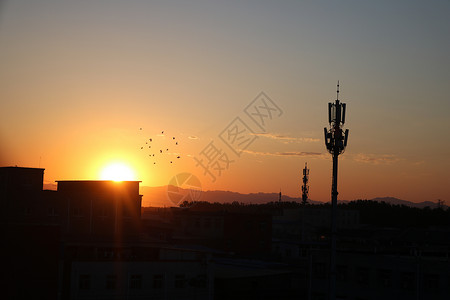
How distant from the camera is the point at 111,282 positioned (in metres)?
45.5

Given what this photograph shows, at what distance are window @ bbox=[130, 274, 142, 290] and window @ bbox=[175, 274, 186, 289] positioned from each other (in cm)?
356

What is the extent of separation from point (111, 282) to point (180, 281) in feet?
21.7

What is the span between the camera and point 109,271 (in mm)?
45469

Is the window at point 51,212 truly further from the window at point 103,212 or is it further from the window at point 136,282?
the window at point 136,282

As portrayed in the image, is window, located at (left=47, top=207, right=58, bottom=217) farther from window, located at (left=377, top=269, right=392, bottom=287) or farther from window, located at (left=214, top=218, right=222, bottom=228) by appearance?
window, located at (left=377, top=269, right=392, bottom=287)

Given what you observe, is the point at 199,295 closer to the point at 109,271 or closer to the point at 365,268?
the point at 109,271

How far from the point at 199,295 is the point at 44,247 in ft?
48.5

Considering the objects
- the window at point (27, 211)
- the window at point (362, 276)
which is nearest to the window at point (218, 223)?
the window at point (362, 276)

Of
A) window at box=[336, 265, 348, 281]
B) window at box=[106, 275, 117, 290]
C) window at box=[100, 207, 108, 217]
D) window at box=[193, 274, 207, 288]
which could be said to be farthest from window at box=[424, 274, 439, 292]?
window at box=[100, 207, 108, 217]

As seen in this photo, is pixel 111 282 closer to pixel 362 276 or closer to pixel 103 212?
pixel 103 212

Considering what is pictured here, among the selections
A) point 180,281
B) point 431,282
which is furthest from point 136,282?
point 431,282

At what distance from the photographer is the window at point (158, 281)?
47531 mm

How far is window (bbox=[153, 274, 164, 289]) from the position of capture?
4753 cm

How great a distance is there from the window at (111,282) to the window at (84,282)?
59.2 inches
